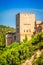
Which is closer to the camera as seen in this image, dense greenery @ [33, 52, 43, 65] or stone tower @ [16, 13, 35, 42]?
dense greenery @ [33, 52, 43, 65]

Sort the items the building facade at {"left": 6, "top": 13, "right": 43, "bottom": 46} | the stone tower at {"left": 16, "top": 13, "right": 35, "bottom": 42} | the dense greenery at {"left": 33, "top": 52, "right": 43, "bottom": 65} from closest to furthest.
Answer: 1. the dense greenery at {"left": 33, "top": 52, "right": 43, "bottom": 65}
2. the building facade at {"left": 6, "top": 13, "right": 43, "bottom": 46}
3. the stone tower at {"left": 16, "top": 13, "right": 35, "bottom": 42}

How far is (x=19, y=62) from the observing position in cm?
2575

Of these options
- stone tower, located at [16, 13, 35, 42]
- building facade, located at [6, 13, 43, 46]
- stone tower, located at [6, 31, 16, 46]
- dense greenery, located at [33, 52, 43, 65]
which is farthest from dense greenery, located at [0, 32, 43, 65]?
stone tower, located at [6, 31, 16, 46]

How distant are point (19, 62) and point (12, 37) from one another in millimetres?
13225

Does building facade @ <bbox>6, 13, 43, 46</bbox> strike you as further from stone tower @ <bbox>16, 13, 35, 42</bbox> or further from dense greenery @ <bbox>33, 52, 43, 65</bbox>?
dense greenery @ <bbox>33, 52, 43, 65</bbox>

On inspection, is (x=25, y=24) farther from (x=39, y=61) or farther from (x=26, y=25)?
(x=39, y=61)

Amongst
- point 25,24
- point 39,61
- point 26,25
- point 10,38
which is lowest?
point 39,61

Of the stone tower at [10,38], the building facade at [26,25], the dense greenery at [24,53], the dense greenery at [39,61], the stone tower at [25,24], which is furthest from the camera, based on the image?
the stone tower at [10,38]

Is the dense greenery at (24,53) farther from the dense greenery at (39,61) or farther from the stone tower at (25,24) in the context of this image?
the stone tower at (25,24)

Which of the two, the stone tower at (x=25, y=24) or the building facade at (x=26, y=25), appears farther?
the stone tower at (x=25, y=24)

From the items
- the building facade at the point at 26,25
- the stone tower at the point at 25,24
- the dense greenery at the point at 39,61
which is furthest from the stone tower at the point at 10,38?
the dense greenery at the point at 39,61

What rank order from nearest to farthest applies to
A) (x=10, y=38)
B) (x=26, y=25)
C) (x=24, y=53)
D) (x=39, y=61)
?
1. (x=39, y=61)
2. (x=24, y=53)
3. (x=26, y=25)
4. (x=10, y=38)

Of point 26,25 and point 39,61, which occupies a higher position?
point 26,25

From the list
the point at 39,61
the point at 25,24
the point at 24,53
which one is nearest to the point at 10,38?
the point at 25,24
